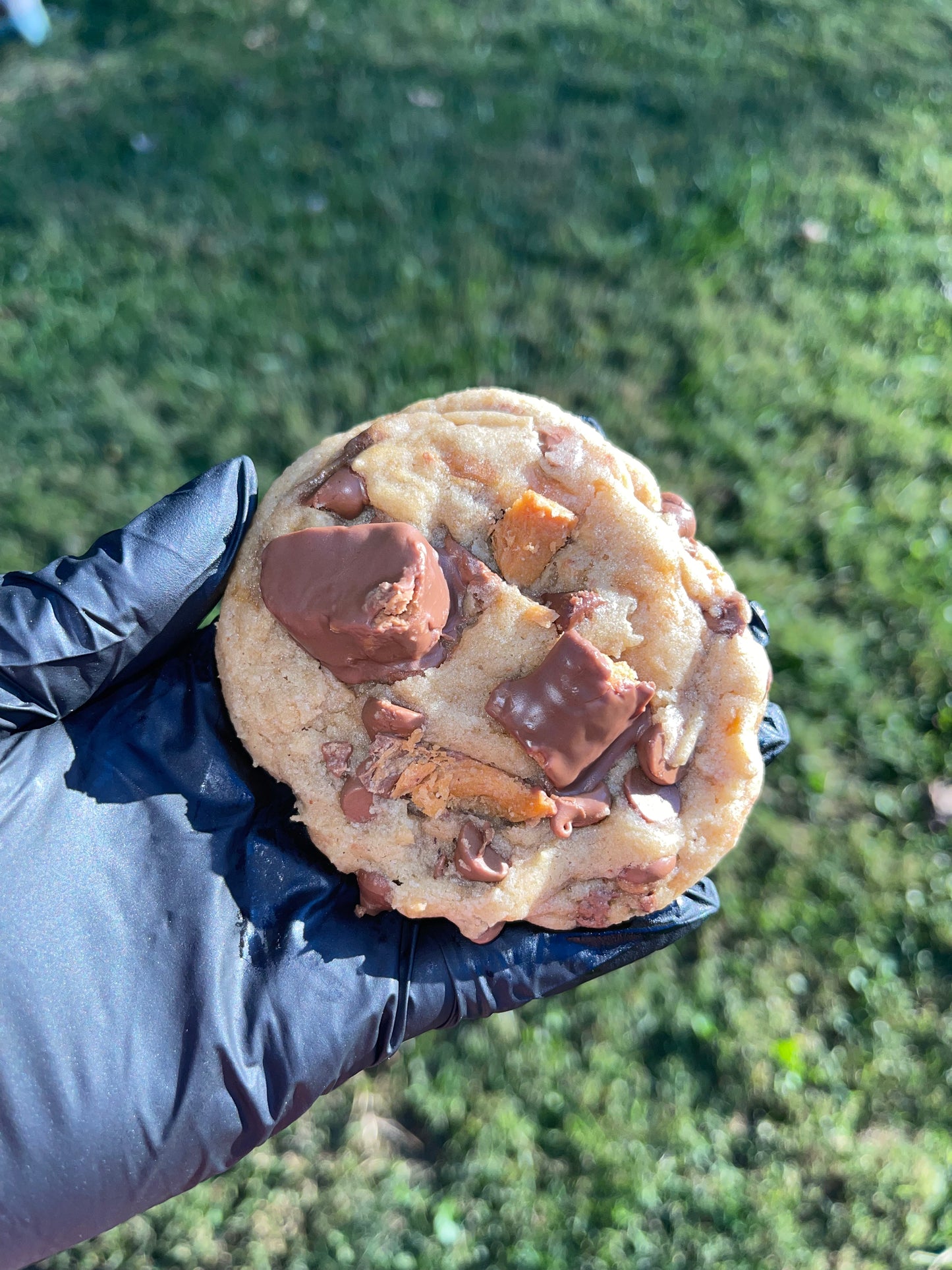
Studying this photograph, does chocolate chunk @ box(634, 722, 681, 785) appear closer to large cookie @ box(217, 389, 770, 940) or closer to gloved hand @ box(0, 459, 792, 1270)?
large cookie @ box(217, 389, 770, 940)

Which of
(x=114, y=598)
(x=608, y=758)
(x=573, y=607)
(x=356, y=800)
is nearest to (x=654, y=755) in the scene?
(x=608, y=758)

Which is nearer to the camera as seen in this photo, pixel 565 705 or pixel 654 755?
pixel 565 705

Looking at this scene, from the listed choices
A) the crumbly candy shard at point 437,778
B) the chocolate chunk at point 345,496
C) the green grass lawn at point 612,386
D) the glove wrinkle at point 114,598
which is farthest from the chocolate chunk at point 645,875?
the glove wrinkle at point 114,598

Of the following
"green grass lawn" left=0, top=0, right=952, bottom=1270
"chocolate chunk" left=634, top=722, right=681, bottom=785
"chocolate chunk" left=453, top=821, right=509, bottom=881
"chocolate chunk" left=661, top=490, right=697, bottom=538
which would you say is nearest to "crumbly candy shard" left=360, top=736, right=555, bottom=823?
"chocolate chunk" left=453, top=821, right=509, bottom=881

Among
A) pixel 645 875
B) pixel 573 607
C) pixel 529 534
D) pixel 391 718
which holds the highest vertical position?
pixel 529 534

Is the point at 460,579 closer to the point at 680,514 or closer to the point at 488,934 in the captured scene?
the point at 680,514

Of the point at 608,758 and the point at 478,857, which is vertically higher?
the point at 608,758
